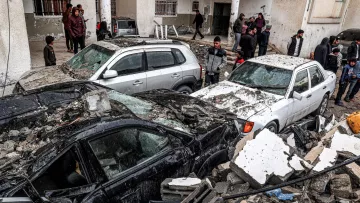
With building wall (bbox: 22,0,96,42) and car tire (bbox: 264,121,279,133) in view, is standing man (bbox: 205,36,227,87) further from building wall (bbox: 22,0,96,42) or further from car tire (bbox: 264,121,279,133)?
building wall (bbox: 22,0,96,42)

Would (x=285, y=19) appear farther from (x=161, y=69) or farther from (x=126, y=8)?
(x=161, y=69)

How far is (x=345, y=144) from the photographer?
174 inches

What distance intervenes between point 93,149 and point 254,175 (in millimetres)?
2058

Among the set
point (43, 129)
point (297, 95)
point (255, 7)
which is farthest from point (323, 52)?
point (43, 129)

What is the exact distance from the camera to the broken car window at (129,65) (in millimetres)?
5828

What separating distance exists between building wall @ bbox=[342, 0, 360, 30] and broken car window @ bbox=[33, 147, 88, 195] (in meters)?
18.3

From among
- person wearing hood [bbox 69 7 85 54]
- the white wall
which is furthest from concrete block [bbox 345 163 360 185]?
the white wall

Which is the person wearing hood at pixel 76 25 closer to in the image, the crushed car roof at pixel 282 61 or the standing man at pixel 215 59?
the standing man at pixel 215 59

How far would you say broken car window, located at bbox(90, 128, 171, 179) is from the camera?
2918 millimetres

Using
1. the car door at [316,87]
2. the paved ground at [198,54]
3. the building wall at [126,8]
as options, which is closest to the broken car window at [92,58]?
the paved ground at [198,54]

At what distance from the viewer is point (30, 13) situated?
12.0 meters

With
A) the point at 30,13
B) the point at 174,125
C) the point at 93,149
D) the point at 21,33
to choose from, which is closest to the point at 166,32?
the point at 30,13

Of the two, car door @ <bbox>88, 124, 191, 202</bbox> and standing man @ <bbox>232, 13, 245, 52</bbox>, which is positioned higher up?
standing man @ <bbox>232, 13, 245, 52</bbox>

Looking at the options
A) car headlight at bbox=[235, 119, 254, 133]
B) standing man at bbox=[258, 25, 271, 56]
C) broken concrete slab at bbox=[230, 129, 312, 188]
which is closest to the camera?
broken concrete slab at bbox=[230, 129, 312, 188]
